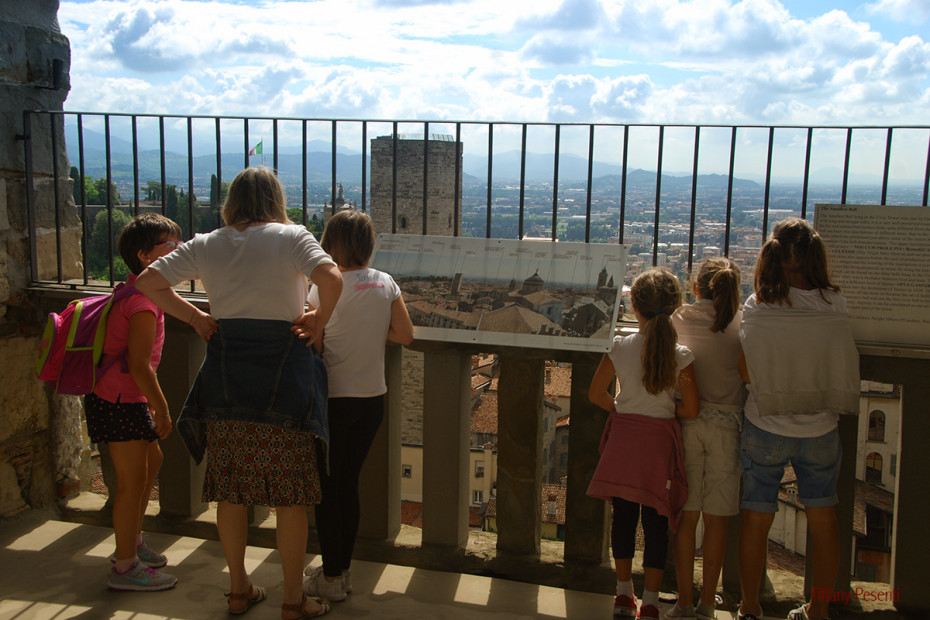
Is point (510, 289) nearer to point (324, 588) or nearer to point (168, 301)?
point (168, 301)

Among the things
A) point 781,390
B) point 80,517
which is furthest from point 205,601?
point 781,390

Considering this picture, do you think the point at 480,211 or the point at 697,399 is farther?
the point at 480,211

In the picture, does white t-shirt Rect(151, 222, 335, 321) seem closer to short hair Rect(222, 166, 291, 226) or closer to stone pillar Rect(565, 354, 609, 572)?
short hair Rect(222, 166, 291, 226)

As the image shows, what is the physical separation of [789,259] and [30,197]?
149 inches

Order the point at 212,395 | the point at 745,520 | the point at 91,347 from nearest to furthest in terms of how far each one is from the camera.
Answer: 1. the point at 212,395
2. the point at 745,520
3. the point at 91,347

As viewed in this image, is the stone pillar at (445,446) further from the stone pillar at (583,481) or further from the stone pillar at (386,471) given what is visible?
the stone pillar at (583,481)

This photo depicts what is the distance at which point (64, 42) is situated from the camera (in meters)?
4.29

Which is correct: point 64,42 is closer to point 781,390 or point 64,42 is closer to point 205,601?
point 205,601

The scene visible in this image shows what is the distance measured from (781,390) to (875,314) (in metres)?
0.56

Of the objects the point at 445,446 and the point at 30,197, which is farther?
the point at 30,197

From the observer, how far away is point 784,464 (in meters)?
2.90

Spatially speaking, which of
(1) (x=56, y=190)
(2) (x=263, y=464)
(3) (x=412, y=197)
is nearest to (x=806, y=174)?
(2) (x=263, y=464)

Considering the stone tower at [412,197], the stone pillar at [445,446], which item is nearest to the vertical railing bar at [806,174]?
the stone pillar at [445,446]

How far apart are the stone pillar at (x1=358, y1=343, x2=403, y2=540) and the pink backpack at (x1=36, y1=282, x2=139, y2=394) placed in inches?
46.2
